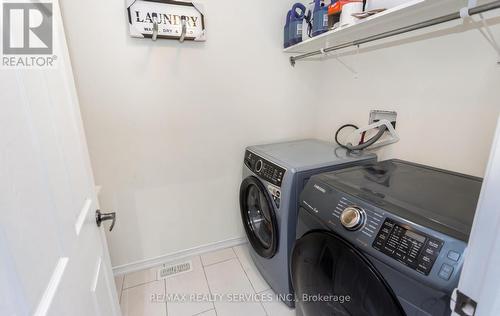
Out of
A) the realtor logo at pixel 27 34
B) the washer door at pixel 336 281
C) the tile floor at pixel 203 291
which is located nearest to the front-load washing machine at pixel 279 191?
the tile floor at pixel 203 291

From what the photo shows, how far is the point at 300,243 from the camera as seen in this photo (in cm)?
100

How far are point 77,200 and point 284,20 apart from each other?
5.86 feet

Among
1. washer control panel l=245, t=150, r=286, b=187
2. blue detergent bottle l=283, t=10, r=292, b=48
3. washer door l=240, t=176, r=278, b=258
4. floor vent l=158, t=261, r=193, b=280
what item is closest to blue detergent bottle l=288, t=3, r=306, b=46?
blue detergent bottle l=283, t=10, r=292, b=48

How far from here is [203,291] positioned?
161cm

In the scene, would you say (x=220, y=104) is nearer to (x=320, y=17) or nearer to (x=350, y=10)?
(x=320, y=17)

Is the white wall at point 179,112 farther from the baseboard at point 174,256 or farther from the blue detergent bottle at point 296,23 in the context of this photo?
the blue detergent bottle at point 296,23

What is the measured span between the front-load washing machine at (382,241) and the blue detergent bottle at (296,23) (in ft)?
3.49

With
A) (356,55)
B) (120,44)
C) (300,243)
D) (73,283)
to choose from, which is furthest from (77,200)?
(356,55)

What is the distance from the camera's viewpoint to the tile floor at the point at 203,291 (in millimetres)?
1472

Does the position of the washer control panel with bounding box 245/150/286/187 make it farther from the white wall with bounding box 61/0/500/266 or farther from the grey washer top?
the white wall with bounding box 61/0/500/266

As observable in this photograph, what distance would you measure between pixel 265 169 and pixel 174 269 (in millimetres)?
1147

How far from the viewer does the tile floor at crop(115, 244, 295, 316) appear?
4.83 ft

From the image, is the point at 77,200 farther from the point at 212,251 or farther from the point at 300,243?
the point at 212,251

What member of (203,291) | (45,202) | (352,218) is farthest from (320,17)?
(203,291)
